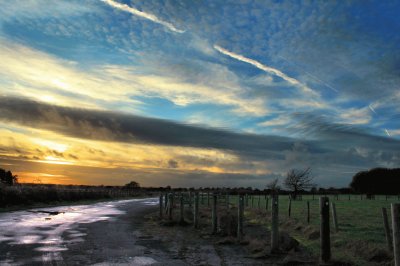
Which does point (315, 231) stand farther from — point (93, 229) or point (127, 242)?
point (93, 229)

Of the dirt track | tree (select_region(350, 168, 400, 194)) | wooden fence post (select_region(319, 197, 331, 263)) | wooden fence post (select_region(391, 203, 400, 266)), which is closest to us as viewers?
wooden fence post (select_region(391, 203, 400, 266))

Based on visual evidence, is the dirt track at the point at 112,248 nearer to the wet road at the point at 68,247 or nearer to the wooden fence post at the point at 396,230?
the wet road at the point at 68,247

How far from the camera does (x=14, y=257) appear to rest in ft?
36.2

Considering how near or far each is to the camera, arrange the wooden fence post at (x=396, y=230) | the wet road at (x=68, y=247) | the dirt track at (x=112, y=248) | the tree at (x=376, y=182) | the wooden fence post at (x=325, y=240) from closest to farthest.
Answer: the wooden fence post at (x=396, y=230), the wet road at (x=68, y=247), the dirt track at (x=112, y=248), the wooden fence post at (x=325, y=240), the tree at (x=376, y=182)

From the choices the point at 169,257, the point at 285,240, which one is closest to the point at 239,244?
the point at 285,240

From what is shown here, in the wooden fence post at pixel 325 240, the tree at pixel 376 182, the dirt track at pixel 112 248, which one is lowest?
the dirt track at pixel 112 248

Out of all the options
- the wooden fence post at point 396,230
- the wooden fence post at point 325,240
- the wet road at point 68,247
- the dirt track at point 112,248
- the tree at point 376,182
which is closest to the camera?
the wooden fence post at point 396,230

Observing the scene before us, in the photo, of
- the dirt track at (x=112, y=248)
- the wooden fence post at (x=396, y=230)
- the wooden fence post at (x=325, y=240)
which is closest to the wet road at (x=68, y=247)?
the dirt track at (x=112, y=248)

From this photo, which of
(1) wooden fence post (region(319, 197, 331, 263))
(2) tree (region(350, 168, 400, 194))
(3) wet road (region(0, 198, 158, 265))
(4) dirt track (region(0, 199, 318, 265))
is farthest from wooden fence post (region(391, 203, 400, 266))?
(2) tree (region(350, 168, 400, 194))

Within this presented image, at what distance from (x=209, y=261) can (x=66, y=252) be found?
429 centimetres

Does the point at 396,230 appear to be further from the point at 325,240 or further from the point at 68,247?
the point at 68,247

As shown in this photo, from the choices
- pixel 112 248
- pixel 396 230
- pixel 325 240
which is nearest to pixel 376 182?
pixel 325 240

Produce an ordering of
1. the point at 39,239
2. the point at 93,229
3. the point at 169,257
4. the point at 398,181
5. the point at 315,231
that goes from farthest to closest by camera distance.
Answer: the point at 398,181
the point at 93,229
the point at 315,231
the point at 39,239
the point at 169,257

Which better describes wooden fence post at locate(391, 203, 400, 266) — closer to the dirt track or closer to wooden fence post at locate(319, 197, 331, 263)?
wooden fence post at locate(319, 197, 331, 263)
